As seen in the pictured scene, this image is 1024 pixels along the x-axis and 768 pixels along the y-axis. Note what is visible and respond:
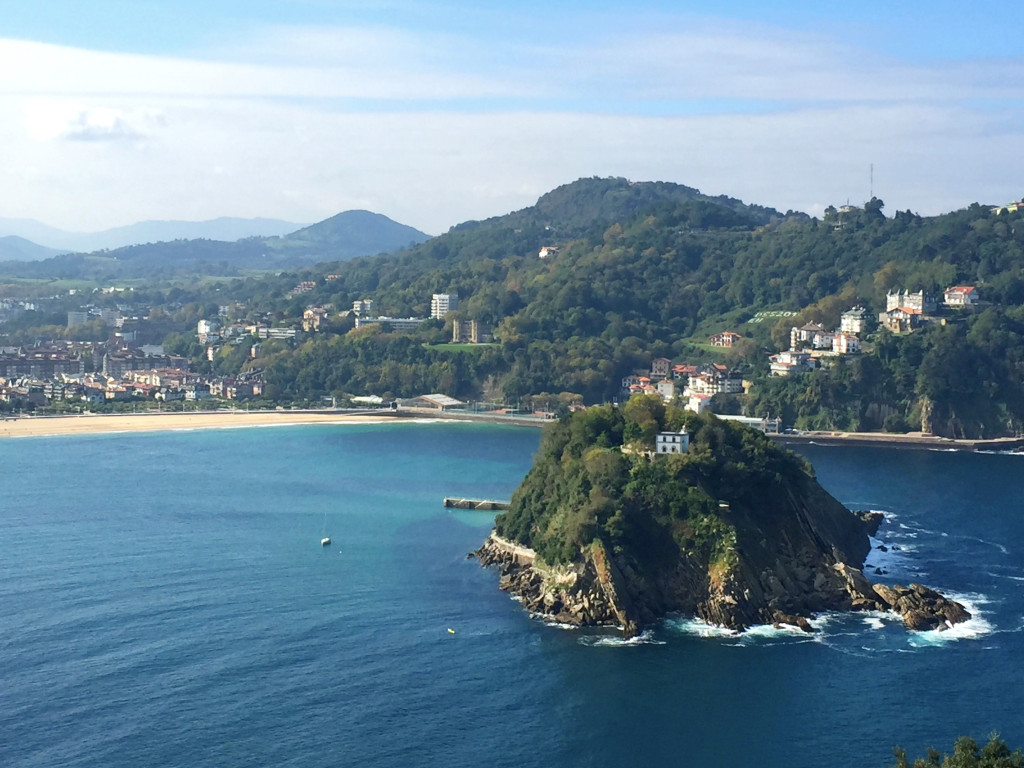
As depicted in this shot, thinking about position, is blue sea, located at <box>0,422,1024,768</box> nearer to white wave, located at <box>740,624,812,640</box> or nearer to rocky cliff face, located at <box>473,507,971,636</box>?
white wave, located at <box>740,624,812,640</box>

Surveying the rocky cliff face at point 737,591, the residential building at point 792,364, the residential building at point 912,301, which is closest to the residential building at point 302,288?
the residential building at point 912,301

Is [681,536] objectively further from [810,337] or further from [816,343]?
[810,337]

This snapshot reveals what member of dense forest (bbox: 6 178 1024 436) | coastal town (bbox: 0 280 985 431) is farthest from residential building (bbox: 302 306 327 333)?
dense forest (bbox: 6 178 1024 436)

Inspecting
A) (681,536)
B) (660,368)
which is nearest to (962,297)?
(660,368)

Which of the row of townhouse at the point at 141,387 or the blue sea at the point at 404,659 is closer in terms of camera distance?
the blue sea at the point at 404,659

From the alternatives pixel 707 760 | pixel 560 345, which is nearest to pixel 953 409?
pixel 560 345

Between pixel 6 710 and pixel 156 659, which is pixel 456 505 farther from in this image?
pixel 6 710

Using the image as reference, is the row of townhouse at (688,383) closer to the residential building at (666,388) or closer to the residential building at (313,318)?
the residential building at (666,388)

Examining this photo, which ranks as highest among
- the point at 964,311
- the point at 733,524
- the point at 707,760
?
the point at 964,311
